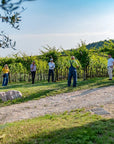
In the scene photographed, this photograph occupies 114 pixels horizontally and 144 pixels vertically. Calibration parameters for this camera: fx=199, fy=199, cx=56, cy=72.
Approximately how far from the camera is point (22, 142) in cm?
456

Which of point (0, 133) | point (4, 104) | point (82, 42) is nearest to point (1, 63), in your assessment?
point (82, 42)

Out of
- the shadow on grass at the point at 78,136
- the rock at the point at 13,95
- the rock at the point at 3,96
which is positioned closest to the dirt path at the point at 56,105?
the rock at the point at 13,95

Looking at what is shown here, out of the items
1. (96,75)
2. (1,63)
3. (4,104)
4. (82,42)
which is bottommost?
(4,104)

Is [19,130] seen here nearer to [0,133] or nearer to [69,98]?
[0,133]

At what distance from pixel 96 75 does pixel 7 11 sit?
16.0m

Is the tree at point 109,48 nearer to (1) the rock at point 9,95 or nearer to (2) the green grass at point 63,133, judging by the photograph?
(1) the rock at point 9,95

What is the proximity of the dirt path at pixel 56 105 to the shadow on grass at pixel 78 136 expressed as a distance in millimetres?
2119

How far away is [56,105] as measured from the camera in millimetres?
8922

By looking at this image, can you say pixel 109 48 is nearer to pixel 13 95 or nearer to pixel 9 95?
pixel 13 95

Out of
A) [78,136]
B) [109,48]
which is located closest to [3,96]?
[78,136]

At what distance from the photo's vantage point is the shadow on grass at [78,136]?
4368 millimetres

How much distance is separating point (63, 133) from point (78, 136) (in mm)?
432

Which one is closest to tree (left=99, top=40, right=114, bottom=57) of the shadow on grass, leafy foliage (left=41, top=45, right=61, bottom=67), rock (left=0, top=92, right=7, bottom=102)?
leafy foliage (left=41, top=45, right=61, bottom=67)

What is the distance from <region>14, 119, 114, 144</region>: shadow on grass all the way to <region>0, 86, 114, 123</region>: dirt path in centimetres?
212
